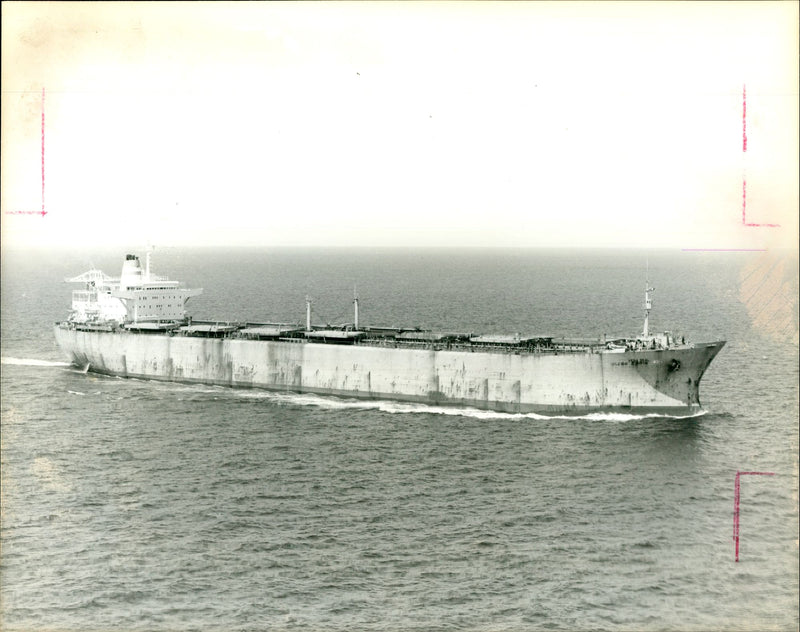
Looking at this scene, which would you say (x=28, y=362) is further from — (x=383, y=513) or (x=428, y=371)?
(x=383, y=513)

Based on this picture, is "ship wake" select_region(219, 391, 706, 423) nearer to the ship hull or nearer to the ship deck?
the ship hull

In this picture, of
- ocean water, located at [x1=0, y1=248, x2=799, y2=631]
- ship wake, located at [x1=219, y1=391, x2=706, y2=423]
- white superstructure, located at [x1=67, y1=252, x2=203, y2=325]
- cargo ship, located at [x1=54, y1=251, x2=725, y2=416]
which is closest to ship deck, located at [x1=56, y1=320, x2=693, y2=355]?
cargo ship, located at [x1=54, y1=251, x2=725, y2=416]

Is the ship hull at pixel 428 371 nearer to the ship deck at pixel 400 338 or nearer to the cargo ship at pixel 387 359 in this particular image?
the cargo ship at pixel 387 359

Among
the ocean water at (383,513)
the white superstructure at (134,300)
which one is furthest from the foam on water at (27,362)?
the ocean water at (383,513)

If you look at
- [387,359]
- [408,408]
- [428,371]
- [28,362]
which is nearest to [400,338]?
[387,359]

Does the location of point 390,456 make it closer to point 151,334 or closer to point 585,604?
point 585,604

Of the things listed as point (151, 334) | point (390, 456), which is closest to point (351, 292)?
point (151, 334)
